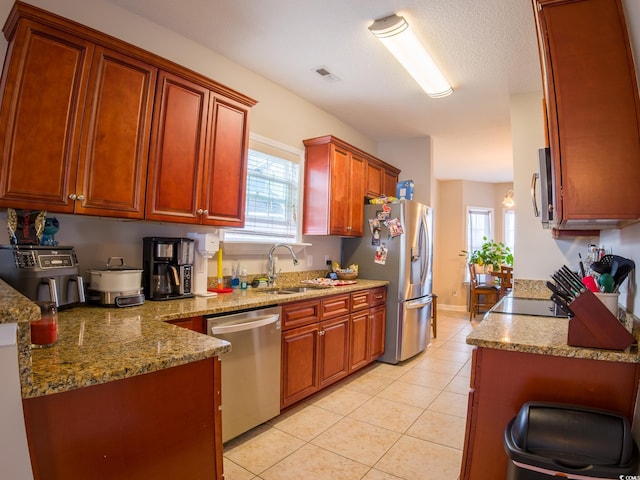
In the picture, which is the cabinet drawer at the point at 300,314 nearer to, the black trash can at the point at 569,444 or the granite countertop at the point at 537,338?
the granite countertop at the point at 537,338

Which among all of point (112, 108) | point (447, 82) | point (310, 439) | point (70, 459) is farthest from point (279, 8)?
point (310, 439)

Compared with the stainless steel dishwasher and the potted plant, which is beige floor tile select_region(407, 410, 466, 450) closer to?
the stainless steel dishwasher

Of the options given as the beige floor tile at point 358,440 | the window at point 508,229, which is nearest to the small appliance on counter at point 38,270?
the beige floor tile at point 358,440

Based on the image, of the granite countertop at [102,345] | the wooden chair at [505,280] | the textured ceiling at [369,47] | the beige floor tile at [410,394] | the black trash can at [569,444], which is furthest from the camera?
the wooden chair at [505,280]

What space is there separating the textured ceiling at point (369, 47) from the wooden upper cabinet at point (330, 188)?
0.51m

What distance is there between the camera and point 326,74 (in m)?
3.07

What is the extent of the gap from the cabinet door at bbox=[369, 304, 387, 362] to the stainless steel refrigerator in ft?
0.22

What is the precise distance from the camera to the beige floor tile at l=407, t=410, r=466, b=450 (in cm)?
227

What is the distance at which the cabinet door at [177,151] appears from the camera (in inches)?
80.0

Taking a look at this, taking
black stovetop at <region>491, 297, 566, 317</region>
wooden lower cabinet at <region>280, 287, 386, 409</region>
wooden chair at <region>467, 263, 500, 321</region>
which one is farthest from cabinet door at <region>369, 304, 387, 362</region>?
wooden chair at <region>467, 263, 500, 321</region>

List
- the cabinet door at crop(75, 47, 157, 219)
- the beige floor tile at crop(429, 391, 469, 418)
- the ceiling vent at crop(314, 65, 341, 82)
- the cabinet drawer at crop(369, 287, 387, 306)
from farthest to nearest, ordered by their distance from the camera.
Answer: the cabinet drawer at crop(369, 287, 387, 306)
the ceiling vent at crop(314, 65, 341, 82)
the beige floor tile at crop(429, 391, 469, 418)
the cabinet door at crop(75, 47, 157, 219)

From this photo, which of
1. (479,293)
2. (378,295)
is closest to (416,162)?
(378,295)

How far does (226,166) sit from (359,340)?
2010mm

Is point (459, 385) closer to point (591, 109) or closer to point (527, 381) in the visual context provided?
point (527, 381)
